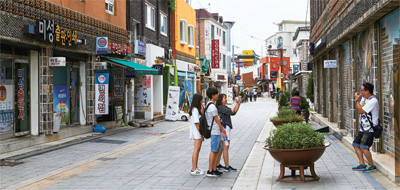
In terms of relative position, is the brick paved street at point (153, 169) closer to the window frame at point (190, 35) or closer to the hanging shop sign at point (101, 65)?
the hanging shop sign at point (101, 65)

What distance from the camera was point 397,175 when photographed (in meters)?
7.66

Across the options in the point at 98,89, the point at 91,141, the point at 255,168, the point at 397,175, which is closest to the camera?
the point at 397,175

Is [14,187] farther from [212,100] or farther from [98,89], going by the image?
[98,89]

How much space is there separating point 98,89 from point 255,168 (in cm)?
862

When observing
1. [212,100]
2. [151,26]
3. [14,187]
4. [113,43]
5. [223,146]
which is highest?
[151,26]

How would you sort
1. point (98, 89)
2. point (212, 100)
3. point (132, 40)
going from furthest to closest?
point (132, 40) → point (98, 89) → point (212, 100)

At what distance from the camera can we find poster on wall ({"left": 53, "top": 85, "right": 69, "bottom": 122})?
15.2m

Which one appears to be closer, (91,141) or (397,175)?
(397,175)

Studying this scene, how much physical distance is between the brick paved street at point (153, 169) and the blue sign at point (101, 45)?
3899 millimetres

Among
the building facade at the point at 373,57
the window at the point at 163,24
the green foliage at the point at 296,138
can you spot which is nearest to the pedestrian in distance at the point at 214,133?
the green foliage at the point at 296,138

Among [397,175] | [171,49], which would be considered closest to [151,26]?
[171,49]

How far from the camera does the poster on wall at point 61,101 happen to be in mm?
15219

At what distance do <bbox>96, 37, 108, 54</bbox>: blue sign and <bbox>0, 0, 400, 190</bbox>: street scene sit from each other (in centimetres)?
4

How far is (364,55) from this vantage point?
11.9 m
